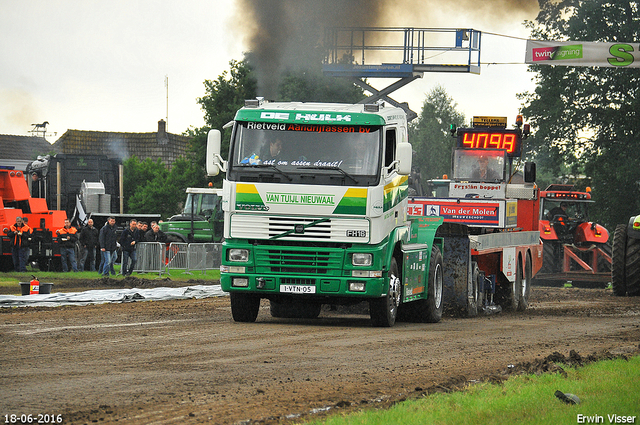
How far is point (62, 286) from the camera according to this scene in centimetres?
2377

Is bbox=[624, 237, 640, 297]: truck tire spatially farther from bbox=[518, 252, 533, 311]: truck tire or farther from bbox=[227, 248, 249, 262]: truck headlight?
bbox=[227, 248, 249, 262]: truck headlight

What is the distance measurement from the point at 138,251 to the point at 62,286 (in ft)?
15.1

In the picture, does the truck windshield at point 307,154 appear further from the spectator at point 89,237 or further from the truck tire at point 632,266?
the spectator at point 89,237

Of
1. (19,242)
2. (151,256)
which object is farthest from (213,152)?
(19,242)

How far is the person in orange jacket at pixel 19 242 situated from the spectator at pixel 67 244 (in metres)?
1.06

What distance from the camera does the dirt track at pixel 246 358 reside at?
24.5 ft

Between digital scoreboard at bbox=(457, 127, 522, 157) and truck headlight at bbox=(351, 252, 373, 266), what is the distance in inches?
361

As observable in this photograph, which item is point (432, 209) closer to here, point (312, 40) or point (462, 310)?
point (462, 310)

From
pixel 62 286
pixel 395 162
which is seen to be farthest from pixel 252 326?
pixel 62 286

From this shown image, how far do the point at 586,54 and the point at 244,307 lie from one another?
734 inches

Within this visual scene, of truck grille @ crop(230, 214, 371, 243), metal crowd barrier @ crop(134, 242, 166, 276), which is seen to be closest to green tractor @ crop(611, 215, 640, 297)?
truck grille @ crop(230, 214, 371, 243)

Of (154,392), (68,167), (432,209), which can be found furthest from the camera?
(68,167)

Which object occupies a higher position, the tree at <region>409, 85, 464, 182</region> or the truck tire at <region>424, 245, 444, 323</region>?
the tree at <region>409, 85, 464, 182</region>

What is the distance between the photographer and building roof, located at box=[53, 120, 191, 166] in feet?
242
